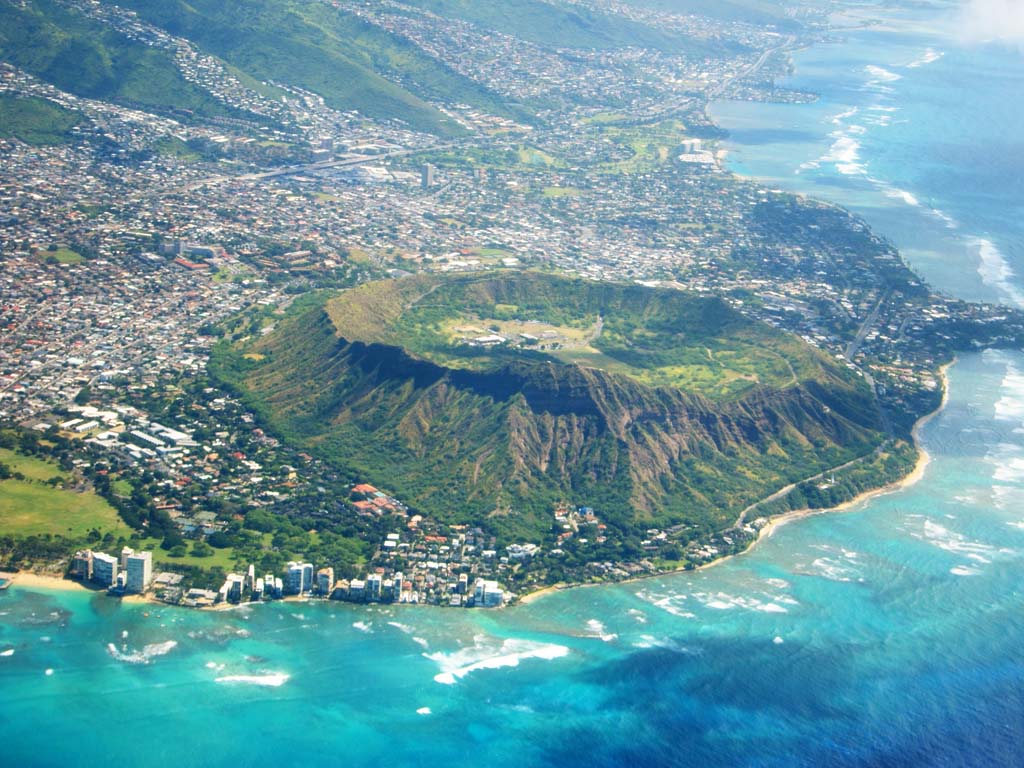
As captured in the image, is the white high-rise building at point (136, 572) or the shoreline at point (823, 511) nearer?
the white high-rise building at point (136, 572)

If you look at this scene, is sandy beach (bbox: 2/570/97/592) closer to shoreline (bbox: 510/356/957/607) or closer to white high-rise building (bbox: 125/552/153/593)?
white high-rise building (bbox: 125/552/153/593)

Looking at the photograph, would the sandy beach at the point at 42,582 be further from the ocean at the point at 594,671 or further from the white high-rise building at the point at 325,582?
the white high-rise building at the point at 325,582

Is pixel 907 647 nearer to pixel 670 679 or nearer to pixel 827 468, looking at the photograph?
pixel 670 679

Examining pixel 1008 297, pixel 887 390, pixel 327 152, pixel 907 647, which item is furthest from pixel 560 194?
pixel 907 647

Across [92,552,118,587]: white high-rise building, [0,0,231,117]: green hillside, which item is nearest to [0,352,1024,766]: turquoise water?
[92,552,118,587]: white high-rise building

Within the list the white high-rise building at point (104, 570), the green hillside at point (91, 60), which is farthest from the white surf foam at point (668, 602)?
the green hillside at point (91, 60)
